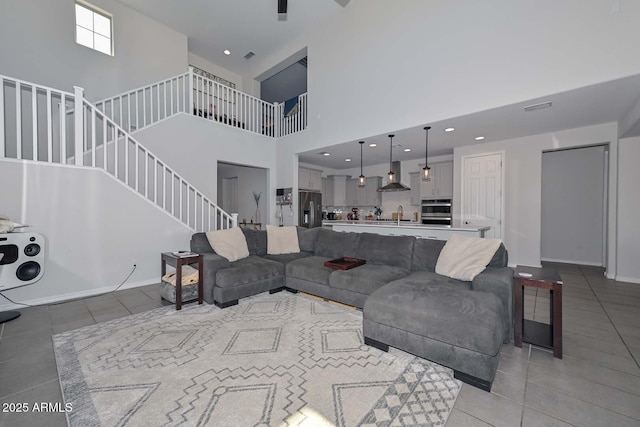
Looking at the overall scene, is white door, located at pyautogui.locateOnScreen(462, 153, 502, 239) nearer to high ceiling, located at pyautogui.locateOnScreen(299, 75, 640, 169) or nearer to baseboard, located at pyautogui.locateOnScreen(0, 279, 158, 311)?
high ceiling, located at pyautogui.locateOnScreen(299, 75, 640, 169)

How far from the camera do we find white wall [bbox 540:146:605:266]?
5754 mm

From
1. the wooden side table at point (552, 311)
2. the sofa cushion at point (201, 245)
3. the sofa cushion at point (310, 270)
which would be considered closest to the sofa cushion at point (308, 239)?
the sofa cushion at point (310, 270)

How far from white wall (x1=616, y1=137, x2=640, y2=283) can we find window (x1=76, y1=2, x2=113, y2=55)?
32.5ft

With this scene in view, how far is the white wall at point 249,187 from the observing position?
302 inches

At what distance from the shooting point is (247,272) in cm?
339

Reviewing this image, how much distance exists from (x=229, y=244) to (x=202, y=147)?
9.16 ft

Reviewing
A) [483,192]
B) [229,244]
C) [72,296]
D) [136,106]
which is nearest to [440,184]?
[483,192]

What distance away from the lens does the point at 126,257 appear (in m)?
3.94

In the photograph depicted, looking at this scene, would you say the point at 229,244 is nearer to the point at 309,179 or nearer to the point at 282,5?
the point at 282,5

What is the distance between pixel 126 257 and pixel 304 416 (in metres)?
3.75

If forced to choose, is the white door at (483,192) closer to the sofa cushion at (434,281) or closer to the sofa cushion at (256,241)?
the sofa cushion at (434,281)

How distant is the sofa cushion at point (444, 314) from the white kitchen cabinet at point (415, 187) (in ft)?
18.4

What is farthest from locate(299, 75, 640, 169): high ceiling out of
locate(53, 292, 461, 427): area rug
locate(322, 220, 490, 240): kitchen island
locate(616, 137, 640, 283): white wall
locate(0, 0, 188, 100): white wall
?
locate(0, 0, 188, 100): white wall

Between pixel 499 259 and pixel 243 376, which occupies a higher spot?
pixel 499 259
